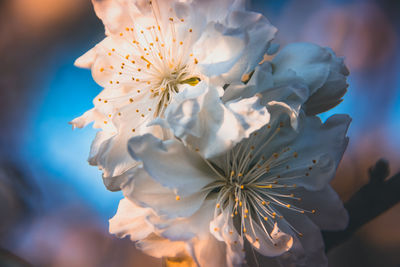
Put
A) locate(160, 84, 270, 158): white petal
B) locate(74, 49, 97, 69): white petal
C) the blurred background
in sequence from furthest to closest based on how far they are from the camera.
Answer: the blurred background < locate(74, 49, 97, 69): white petal < locate(160, 84, 270, 158): white petal

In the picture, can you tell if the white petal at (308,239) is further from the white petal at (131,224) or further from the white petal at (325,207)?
the white petal at (131,224)

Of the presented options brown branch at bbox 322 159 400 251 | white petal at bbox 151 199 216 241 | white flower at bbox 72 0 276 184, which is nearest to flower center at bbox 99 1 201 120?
white flower at bbox 72 0 276 184

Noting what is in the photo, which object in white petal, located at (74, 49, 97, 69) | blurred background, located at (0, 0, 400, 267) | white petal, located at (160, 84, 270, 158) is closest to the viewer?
white petal, located at (160, 84, 270, 158)

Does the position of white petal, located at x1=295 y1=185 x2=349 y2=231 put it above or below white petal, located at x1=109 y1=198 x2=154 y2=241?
below

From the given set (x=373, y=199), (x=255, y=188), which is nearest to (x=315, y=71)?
(x=255, y=188)

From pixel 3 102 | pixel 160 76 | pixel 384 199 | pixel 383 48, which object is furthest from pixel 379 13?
pixel 3 102

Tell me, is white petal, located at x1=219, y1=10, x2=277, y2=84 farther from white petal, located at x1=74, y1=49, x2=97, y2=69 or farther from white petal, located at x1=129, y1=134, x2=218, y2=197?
white petal, located at x1=74, y1=49, x2=97, y2=69
